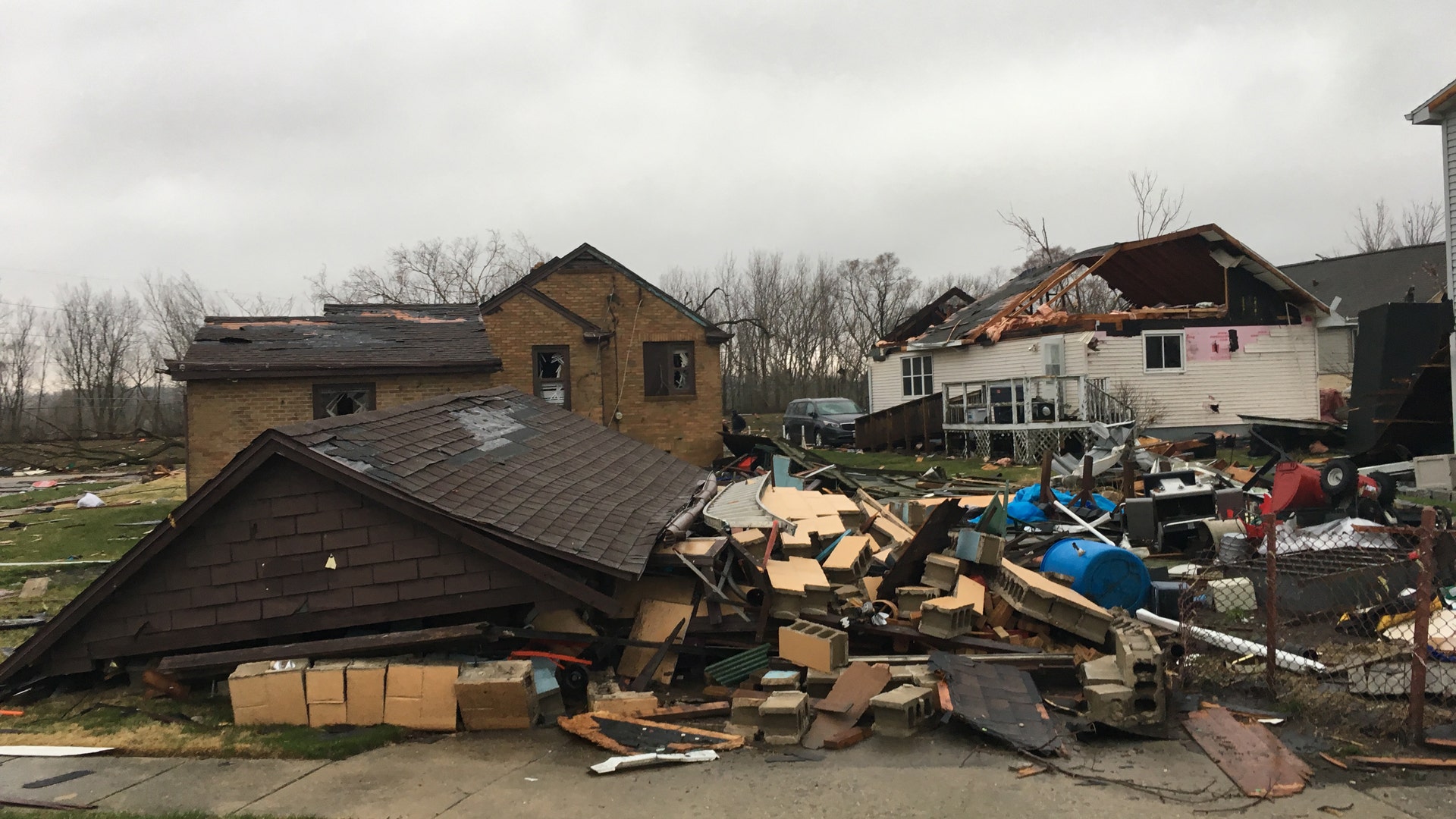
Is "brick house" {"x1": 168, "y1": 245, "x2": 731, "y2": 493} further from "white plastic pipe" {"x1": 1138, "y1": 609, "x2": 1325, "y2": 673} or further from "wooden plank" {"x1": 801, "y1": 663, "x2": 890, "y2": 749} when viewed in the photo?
"wooden plank" {"x1": 801, "y1": 663, "x2": 890, "y2": 749}

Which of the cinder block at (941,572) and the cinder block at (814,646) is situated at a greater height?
the cinder block at (941,572)

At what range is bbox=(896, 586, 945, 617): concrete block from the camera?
8.21 metres

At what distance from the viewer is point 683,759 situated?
18.5ft

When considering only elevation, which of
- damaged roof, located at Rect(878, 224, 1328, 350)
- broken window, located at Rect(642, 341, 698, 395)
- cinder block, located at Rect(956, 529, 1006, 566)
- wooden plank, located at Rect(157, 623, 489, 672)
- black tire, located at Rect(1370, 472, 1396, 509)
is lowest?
wooden plank, located at Rect(157, 623, 489, 672)

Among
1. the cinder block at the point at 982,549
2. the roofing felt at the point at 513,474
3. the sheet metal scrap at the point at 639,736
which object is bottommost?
the sheet metal scrap at the point at 639,736

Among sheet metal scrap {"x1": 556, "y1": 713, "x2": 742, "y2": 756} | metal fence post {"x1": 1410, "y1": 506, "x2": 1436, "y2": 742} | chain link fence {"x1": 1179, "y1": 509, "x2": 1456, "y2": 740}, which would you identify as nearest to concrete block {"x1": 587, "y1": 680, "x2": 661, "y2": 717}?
sheet metal scrap {"x1": 556, "y1": 713, "x2": 742, "y2": 756}

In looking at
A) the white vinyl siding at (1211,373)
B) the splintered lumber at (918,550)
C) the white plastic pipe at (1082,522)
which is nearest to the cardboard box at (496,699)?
the splintered lumber at (918,550)

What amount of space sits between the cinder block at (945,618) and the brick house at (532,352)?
1385 centimetres

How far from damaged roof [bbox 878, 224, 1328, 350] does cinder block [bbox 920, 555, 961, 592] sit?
17255mm

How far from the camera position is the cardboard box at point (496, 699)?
626 centimetres

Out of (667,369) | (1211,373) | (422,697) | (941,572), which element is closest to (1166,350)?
(1211,373)

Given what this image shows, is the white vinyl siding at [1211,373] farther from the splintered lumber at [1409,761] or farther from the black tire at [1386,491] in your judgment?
the splintered lumber at [1409,761]

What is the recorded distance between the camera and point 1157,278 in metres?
25.4

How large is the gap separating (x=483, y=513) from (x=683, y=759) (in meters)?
2.57
